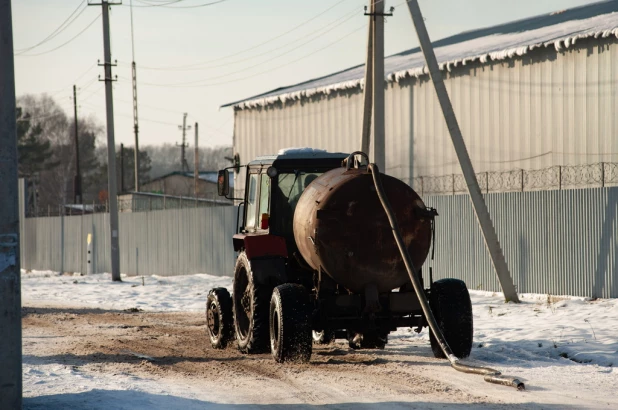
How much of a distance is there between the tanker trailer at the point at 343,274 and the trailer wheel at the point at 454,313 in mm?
12

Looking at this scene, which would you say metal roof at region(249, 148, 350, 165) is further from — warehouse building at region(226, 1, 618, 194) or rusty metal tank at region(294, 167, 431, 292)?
warehouse building at region(226, 1, 618, 194)

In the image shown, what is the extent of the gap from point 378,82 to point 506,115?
719cm

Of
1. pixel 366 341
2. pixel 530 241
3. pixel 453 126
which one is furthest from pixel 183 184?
pixel 366 341

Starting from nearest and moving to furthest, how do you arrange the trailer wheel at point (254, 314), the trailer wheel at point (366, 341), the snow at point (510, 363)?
the snow at point (510, 363), the trailer wheel at point (254, 314), the trailer wheel at point (366, 341)

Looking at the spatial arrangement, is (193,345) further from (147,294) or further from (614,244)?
(147,294)

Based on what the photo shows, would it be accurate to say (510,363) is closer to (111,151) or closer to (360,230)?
(360,230)

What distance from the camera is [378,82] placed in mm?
19797

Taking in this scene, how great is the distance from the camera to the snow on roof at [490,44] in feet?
80.5

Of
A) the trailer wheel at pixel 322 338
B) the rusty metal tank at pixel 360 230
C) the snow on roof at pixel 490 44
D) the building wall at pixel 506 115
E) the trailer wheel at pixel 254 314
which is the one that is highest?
the snow on roof at pixel 490 44


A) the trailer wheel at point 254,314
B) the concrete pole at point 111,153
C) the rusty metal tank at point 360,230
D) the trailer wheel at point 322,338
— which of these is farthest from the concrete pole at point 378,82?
the concrete pole at point 111,153

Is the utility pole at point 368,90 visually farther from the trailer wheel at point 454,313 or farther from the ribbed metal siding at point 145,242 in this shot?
the ribbed metal siding at point 145,242

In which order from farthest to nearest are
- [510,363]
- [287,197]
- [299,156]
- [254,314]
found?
1. [299,156]
2. [287,197]
3. [254,314]
4. [510,363]

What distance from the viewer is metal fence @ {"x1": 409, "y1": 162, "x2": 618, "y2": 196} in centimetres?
2231

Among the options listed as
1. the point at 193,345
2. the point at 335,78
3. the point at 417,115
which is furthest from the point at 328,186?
the point at 335,78
